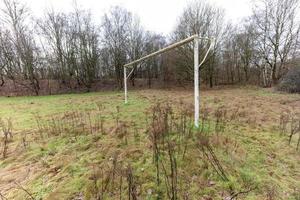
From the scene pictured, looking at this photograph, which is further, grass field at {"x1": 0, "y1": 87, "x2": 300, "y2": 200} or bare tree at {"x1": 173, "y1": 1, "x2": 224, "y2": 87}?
bare tree at {"x1": 173, "y1": 1, "x2": 224, "y2": 87}

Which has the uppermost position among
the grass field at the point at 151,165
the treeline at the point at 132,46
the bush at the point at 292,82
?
the treeline at the point at 132,46

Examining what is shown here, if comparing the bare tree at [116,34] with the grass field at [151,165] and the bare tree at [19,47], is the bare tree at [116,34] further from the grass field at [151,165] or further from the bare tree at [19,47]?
the grass field at [151,165]

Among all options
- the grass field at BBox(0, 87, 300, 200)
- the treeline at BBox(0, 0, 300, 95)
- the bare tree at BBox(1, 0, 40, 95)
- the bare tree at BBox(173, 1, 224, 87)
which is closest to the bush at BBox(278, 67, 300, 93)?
the treeline at BBox(0, 0, 300, 95)

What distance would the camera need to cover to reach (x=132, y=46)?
811 inches

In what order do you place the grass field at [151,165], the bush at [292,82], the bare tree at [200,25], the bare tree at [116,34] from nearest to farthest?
1. the grass field at [151,165]
2. the bush at [292,82]
3. the bare tree at [200,25]
4. the bare tree at [116,34]

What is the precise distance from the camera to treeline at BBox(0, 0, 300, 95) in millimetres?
16078

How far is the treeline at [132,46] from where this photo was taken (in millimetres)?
16078

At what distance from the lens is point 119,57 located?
795 inches

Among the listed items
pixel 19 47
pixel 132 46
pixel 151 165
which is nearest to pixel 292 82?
pixel 151 165

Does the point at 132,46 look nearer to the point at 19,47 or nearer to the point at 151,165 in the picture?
the point at 19,47

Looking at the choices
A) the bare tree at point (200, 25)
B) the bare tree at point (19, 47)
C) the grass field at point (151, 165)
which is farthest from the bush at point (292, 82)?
the bare tree at point (19, 47)

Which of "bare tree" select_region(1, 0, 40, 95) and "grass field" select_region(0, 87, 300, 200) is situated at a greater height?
"bare tree" select_region(1, 0, 40, 95)

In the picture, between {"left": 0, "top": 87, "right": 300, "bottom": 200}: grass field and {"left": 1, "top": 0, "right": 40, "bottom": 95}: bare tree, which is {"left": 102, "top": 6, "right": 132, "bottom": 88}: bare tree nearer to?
{"left": 1, "top": 0, "right": 40, "bottom": 95}: bare tree

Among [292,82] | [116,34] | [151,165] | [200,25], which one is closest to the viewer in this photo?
[151,165]
